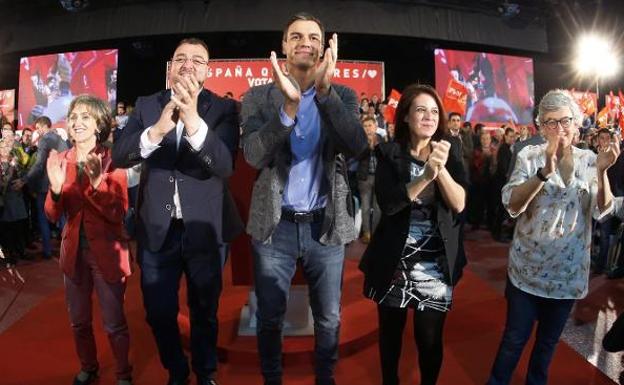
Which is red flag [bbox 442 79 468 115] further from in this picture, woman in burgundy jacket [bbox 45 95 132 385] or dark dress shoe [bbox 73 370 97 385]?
dark dress shoe [bbox 73 370 97 385]

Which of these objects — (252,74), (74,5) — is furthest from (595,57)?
(74,5)

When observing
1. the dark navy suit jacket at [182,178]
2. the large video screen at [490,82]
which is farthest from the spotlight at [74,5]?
the dark navy suit jacket at [182,178]

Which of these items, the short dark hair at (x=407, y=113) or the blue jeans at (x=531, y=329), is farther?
the blue jeans at (x=531, y=329)

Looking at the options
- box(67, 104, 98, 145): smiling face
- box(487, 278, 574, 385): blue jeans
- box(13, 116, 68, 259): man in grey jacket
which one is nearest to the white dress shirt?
box(67, 104, 98, 145): smiling face

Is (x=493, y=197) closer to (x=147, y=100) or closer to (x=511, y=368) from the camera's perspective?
(x=511, y=368)

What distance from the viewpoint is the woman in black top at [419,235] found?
87.5 inches

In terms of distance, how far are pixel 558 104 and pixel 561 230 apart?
59 centimetres

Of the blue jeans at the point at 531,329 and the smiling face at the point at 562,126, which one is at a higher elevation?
the smiling face at the point at 562,126

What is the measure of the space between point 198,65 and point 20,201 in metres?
4.73

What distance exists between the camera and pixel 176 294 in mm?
2430

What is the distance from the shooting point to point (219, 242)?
240cm

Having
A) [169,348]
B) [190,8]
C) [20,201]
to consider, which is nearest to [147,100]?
[169,348]

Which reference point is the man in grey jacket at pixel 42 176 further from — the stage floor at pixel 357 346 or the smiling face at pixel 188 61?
the smiling face at pixel 188 61

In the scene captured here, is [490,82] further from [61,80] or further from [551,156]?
[551,156]
